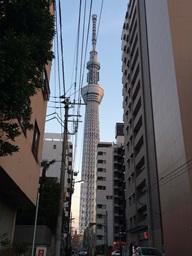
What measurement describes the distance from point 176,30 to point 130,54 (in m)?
27.7

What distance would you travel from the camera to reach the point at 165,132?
33531 millimetres

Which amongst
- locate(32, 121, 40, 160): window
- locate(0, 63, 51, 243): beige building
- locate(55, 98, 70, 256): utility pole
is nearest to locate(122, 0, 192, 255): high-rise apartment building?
locate(55, 98, 70, 256): utility pole

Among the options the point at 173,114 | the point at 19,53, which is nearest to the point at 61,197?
the point at 19,53

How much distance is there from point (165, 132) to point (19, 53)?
97.0ft

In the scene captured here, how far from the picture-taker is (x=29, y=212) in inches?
1082

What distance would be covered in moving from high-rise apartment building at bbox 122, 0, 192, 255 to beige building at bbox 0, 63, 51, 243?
50.7 ft

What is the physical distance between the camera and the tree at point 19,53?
214 inches

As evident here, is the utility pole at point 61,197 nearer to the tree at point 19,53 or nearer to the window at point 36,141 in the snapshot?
the window at point 36,141

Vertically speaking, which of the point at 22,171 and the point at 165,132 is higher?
the point at 165,132

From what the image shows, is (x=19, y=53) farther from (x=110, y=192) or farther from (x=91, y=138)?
(x=91, y=138)

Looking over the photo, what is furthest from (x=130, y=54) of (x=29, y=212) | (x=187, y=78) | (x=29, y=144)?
(x=29, y=144)

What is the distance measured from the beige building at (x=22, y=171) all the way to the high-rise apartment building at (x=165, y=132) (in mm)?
15456

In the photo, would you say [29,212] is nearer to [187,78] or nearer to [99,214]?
[187,78]

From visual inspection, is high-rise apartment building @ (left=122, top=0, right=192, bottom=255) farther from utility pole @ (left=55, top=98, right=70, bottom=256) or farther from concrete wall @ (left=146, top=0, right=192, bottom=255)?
utility pole @ (left=55, top=98, right=70, bottom=256)
